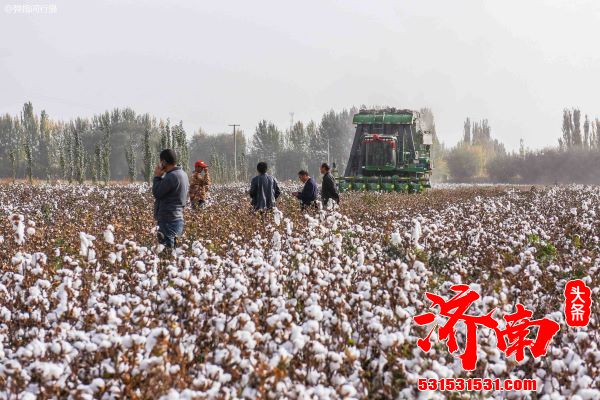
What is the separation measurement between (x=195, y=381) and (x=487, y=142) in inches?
4845

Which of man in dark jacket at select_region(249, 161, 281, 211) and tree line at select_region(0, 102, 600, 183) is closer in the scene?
man in dark jacket at select_region(249, 161, 281, 211)

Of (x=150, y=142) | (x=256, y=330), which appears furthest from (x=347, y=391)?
(x=150, y=142)

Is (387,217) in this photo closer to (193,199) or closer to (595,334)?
(193,199)

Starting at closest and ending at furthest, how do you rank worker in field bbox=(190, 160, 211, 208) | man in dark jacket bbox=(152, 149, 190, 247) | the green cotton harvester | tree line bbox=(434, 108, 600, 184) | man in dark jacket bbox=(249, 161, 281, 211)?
1. man in dark jacket bbox=(152, 149, 190, 247)
2. man in dark jacket bbox=(249, 161, 281, 211)
3. worker in field bbox=(190, 160, 211, 208)
4. the green cotton harvester
5. tree line bbox=(434, 108, 600, 184)

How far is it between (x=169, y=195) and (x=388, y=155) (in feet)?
61.5

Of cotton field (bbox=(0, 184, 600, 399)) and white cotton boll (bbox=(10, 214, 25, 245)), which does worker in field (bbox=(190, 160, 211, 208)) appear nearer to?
white cotton boll (bbox=(10, 214, 25, 245))

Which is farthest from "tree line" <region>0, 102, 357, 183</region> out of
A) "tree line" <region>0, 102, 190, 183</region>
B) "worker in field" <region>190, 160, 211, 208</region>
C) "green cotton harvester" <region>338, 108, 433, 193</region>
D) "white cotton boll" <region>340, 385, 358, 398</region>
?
"white cotton boll" <region>340, 385, 358, 398</region>

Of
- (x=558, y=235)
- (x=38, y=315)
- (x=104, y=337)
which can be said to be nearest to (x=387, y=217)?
(x=558, y=235)

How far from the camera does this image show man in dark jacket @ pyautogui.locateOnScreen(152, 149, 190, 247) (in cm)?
870

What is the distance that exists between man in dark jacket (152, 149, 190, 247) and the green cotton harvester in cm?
1735

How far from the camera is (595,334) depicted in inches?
198

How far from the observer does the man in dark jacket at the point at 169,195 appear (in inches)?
343

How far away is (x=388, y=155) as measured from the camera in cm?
2678

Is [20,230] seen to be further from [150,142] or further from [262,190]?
[150,142]
